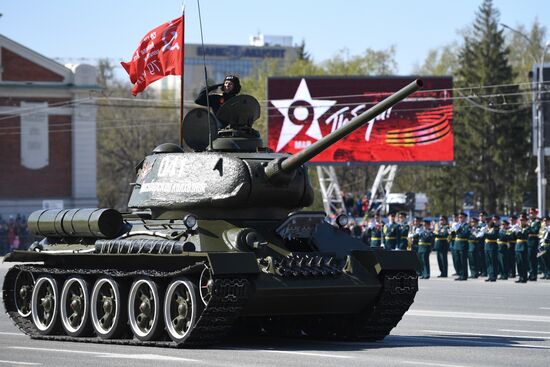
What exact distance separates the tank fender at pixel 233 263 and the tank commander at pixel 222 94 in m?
3.42

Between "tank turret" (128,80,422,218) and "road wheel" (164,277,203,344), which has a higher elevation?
"tank turret" (128,80,422,218)

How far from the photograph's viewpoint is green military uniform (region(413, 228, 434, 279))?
3360cm

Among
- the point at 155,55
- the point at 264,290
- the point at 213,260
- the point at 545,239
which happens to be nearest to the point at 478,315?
the point at 155,55

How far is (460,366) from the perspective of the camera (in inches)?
521

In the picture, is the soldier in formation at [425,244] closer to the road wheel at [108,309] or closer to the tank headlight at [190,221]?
the road wheel at [108,309]

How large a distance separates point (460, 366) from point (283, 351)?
2.67 m

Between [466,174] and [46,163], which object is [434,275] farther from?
[466,174]

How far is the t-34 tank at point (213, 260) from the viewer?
50.2 ft

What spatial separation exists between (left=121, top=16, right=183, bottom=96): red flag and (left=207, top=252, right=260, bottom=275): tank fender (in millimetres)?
5958

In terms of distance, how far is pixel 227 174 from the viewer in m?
16.6

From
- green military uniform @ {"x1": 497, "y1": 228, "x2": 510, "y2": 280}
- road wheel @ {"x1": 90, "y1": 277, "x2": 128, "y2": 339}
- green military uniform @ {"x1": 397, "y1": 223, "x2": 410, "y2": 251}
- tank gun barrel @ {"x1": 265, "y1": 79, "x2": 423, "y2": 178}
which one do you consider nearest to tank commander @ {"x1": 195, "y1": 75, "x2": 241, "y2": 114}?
tank gun barrel @ {"x1": 265, "y1": 79, "x2": 423, "y2": 178}

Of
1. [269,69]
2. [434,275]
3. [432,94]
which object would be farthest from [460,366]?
[269,69]

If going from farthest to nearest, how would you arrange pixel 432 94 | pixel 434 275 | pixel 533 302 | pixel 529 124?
pixel 529 124
pixel 432 94
pixel 434 275
pixel 533 302

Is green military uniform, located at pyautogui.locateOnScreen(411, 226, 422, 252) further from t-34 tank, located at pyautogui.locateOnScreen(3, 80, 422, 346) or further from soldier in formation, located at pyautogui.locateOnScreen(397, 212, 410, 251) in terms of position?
t-34 tank, located at pyautogui.locateOnScreen(3, 80, 422, 346)
